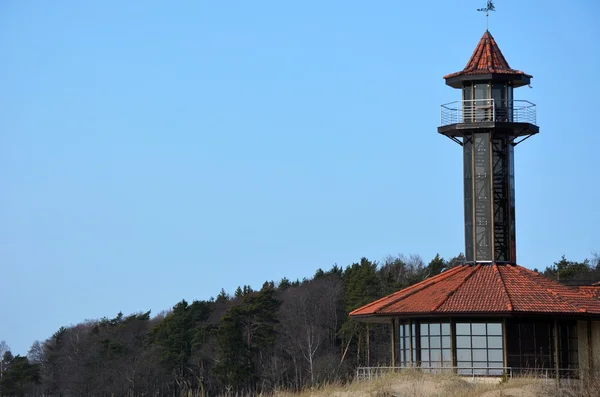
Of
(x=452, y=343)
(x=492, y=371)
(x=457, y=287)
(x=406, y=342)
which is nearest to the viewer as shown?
(x=492, y=371)

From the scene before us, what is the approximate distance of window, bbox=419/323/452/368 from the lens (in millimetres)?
51188

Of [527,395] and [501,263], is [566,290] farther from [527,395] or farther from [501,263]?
[527,395]

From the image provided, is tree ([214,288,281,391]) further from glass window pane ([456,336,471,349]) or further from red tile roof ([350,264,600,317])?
glass window pane ([456,336,471,349])

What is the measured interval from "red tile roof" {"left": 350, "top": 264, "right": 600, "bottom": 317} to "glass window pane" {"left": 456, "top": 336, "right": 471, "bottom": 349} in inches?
72.7

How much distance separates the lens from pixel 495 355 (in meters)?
50.4

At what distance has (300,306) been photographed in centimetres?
9738

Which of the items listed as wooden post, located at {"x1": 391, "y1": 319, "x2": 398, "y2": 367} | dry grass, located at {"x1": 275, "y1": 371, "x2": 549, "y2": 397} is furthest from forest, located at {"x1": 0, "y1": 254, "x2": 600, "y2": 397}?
dry grass, located at {"x1": 275, "y1": 371, "x2": 549, "y2": 397}

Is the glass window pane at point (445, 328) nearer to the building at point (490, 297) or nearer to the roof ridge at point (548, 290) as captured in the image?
the building at point (490, 297)

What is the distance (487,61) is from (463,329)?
14.4m

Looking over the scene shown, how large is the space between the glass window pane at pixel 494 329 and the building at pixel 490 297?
45 mm

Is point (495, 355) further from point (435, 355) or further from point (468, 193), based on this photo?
point (468, 193)

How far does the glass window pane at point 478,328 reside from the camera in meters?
50.6

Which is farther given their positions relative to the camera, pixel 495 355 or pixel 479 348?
pixel 479 348

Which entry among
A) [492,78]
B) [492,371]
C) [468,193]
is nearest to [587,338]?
[492,371]
